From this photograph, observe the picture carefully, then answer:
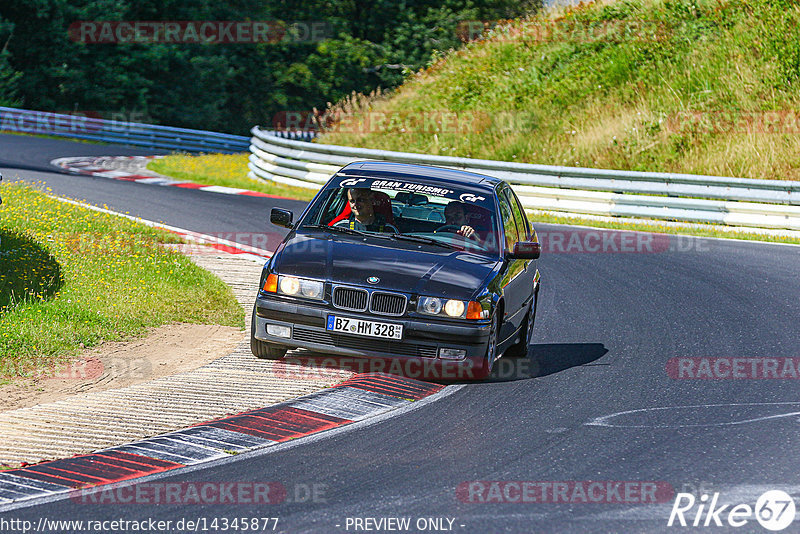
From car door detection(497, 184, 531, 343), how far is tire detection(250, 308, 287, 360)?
1819 millimetres

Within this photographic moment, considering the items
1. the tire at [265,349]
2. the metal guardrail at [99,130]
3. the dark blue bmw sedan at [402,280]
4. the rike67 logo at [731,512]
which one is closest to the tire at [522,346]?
the dark blue bmw sedan at [402,280]

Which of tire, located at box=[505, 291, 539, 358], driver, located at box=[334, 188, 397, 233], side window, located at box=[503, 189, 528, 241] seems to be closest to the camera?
driver, located at box=[334, 188, 397, 233]

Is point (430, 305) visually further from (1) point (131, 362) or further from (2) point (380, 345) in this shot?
(1) point (131, 362)

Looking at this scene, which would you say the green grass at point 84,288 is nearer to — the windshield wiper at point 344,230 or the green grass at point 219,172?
the windshield wiper at point 344,230

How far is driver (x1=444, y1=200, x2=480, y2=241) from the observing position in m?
9.52

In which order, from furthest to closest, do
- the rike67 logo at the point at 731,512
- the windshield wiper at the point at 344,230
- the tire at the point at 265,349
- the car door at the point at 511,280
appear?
the windshield wiper at the point at 344,230 → the car door at the point at 511,280 → the tire at the point at 265,349 → the rike67 logo at the point at 731,512

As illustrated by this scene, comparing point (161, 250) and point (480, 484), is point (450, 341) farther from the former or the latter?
point (161, 250)

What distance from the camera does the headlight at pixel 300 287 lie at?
337 inches

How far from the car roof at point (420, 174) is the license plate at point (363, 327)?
1.96m

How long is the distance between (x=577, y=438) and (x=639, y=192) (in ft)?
46.6

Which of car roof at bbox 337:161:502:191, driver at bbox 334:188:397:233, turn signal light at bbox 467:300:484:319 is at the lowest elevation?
turn signal light at bbox 467:300:484:319

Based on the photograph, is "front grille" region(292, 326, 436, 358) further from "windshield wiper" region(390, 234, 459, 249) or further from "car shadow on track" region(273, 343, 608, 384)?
"windshield wiper" region(390, 234, 459, 249)

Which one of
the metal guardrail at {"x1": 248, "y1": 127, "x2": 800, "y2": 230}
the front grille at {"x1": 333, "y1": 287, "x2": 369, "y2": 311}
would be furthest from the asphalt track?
the metal guardrail at {"x1": 248, "y1": 127, "x2": 800, "y2": 230}

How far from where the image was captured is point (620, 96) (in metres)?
28.5
